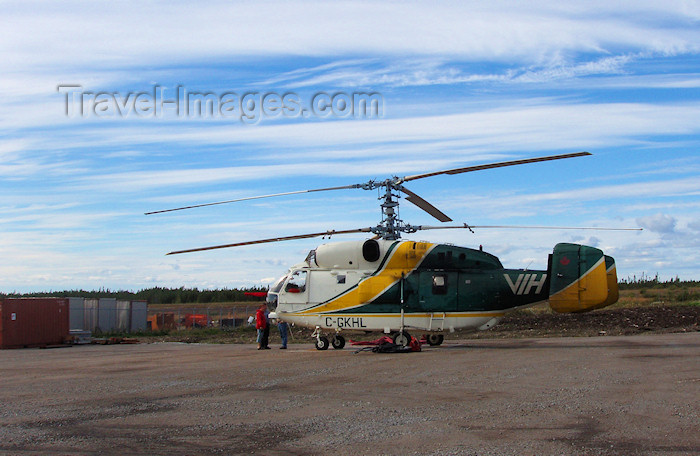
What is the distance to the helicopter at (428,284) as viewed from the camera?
68.5 feet

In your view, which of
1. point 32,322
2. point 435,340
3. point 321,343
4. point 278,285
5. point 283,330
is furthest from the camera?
point 32,322

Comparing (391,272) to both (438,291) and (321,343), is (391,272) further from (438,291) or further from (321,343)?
(321,343)

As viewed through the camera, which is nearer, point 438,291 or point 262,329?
point 438,291

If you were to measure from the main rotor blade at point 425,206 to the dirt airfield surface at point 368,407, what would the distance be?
4.54m

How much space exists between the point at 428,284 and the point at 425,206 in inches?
111

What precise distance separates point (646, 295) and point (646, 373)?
4445cm

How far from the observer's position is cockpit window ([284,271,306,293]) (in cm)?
2306


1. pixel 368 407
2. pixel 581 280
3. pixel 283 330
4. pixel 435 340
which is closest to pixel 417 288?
pixel 435 340

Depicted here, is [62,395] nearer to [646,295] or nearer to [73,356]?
[73,356]

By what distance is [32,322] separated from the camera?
96.8 ft

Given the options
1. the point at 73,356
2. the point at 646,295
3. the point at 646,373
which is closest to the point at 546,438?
the point at 646,373

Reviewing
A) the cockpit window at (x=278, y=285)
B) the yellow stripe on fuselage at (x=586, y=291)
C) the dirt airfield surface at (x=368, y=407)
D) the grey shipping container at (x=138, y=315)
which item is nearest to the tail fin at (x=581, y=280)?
the yellow stripe on fuselage at (x=586, y=291)

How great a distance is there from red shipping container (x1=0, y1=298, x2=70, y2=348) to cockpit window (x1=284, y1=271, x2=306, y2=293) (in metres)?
12.9

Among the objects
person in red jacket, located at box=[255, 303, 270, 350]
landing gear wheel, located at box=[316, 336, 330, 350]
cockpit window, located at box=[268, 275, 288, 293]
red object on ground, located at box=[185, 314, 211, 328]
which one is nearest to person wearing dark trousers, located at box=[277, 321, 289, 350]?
person in red jacket, located at box=[255, 303, 270, 350]
